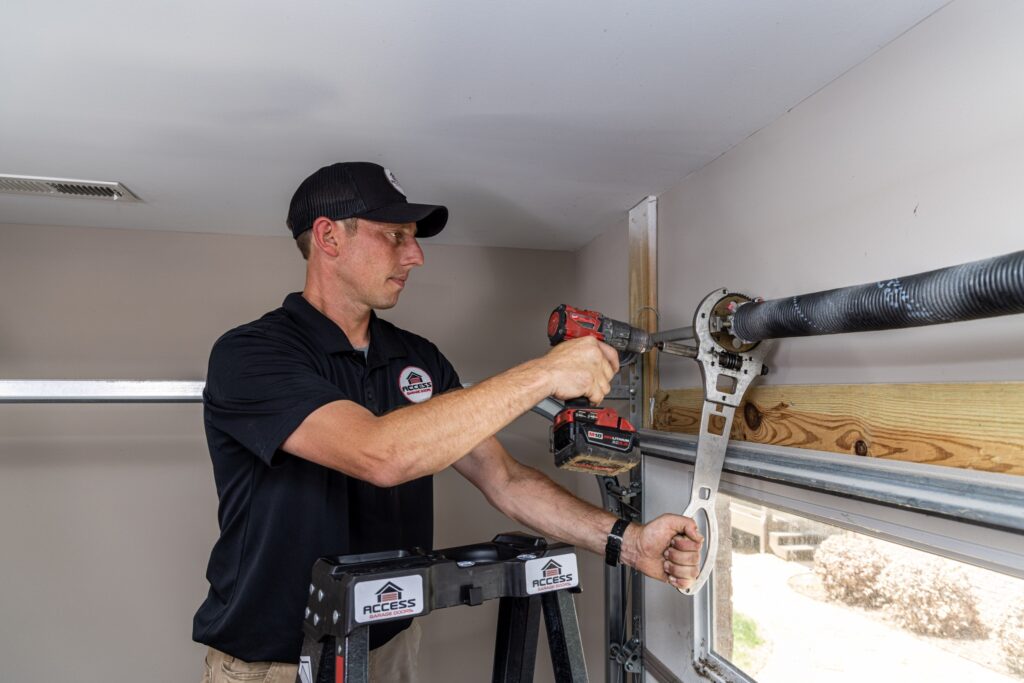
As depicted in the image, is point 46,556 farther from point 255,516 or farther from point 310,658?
point 310,658

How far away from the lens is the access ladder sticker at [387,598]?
88cm

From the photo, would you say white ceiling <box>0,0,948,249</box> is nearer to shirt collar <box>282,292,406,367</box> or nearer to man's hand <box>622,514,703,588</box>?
shirt collar <box>282,292,406,367</box>

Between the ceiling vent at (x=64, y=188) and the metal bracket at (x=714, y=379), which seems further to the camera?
the ceiling vent at (x=64, y=188)

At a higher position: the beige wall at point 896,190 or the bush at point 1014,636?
the beige wall at point 896,190

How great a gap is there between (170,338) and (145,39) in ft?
4.75

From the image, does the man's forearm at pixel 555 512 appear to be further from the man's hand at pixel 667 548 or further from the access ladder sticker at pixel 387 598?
the access ladder sticker at pixel 387 598

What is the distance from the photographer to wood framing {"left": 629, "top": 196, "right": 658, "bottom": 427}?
1.83m

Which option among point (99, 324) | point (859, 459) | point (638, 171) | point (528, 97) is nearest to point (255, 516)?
point (528, 97)

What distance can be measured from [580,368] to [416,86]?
0.58 meters

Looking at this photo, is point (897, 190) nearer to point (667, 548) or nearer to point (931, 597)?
point (931, 597)

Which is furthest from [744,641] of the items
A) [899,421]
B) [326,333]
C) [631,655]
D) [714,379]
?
[326,333]

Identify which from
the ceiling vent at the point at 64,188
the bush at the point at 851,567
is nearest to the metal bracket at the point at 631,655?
the bush at the point at 851,567

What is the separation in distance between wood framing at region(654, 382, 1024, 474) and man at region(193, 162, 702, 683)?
266mm

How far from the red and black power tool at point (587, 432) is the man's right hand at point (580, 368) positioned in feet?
0.14
